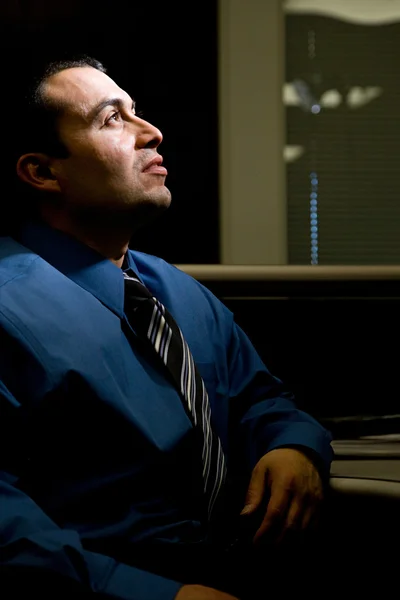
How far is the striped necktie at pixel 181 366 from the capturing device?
0.95m

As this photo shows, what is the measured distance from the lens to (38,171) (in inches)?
44.1

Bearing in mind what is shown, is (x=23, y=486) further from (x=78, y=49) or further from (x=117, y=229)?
(x=78, y=49)

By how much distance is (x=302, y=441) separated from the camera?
97 cm

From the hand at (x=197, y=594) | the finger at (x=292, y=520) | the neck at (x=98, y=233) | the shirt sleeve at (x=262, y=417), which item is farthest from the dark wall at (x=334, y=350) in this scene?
the hand at (x=197, y=594)

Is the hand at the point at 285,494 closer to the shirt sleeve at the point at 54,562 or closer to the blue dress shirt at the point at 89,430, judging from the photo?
the blue dress shirt at the point at 89,430

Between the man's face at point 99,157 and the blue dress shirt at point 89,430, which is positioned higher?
the man's face at point 99,157

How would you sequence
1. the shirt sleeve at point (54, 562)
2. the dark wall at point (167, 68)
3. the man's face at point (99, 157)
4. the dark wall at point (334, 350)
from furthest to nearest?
the dark wall at point (167, 68) < the dark wall at point (334, 350) < the man's face at point (99, 157) < the shirt sleeve at point (54, 562)

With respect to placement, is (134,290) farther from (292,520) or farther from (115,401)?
(292,520)

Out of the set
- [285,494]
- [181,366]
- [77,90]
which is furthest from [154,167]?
[285,494]

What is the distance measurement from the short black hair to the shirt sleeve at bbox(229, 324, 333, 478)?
1.45 ft

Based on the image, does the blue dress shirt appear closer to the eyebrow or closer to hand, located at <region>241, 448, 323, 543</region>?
hand, located at <region>241, 448, 323, 543</region>

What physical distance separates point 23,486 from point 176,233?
2.78 feet

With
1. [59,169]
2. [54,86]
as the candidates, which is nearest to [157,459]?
[59,169]

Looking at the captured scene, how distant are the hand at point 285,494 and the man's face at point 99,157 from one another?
45 centimetres
